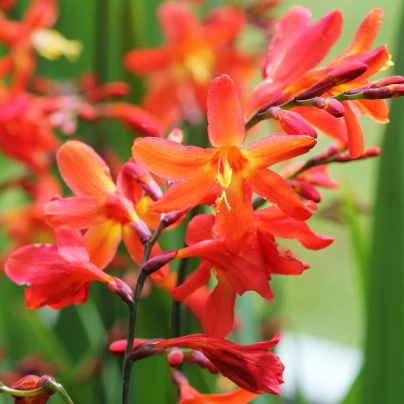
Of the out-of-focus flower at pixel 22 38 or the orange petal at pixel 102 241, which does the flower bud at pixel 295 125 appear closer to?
the orange petal at pixel 102 241

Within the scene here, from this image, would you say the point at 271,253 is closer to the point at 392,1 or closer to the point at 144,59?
the point at 144,59

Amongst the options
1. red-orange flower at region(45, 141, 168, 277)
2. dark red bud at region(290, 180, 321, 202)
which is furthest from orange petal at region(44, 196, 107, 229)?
dark red bud at region(290, 180, 321, 202)

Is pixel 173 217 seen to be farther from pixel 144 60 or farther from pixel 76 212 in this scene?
pixel 144 60

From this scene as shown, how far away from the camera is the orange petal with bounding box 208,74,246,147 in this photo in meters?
0.30

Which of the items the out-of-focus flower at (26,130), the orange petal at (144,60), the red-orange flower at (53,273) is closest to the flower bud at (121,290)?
the red-orange flower at (53,273)

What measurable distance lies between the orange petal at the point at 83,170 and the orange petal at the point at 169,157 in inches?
2.2

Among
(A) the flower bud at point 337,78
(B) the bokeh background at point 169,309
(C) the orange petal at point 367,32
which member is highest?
(C) the orange petal at point 367,32

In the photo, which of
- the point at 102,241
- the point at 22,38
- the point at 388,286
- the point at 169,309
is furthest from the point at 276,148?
the point at 22,38

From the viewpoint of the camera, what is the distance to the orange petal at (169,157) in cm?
30

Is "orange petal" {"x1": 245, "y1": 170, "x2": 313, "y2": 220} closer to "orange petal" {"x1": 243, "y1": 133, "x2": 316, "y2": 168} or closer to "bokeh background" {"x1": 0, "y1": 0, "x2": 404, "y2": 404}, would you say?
"orange petal" {"x1": 243, "y1": 133, "x2": 316, "y2": 168}

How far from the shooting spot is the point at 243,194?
33cm

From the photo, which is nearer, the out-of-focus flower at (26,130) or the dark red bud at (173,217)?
the dark red bud at (173,217)

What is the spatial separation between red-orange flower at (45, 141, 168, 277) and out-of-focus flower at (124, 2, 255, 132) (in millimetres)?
502

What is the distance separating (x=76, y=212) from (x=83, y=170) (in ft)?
0.10
